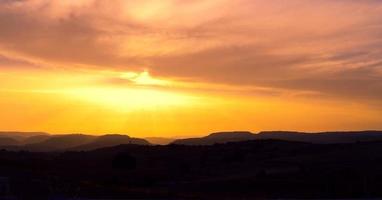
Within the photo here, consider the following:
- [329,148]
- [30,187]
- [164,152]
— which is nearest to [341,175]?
[30,187]

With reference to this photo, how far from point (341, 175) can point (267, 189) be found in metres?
7.28

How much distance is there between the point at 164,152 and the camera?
11112 centimetres

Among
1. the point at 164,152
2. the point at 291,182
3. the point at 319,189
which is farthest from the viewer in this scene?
the point at 164,152

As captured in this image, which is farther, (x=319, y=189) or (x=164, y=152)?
(x=164, y=152)

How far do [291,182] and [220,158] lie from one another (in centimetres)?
3839

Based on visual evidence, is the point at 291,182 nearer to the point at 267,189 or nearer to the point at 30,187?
the point at 267,189

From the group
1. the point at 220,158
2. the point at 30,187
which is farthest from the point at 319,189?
the point at 220,158

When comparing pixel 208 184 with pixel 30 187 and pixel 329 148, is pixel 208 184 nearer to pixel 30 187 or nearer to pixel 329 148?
pixel 30 187

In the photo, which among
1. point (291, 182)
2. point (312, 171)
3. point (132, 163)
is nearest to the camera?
point (291, 182)

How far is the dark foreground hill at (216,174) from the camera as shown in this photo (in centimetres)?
3656

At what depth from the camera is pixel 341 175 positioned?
5400 cm

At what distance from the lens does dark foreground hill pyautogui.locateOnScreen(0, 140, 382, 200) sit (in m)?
36.6

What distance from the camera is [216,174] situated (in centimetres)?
7156

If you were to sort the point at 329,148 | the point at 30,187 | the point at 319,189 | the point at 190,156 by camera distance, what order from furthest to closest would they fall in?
the point at 190,156, the point at 329,148, the point at 319,189, the point at 30,187
